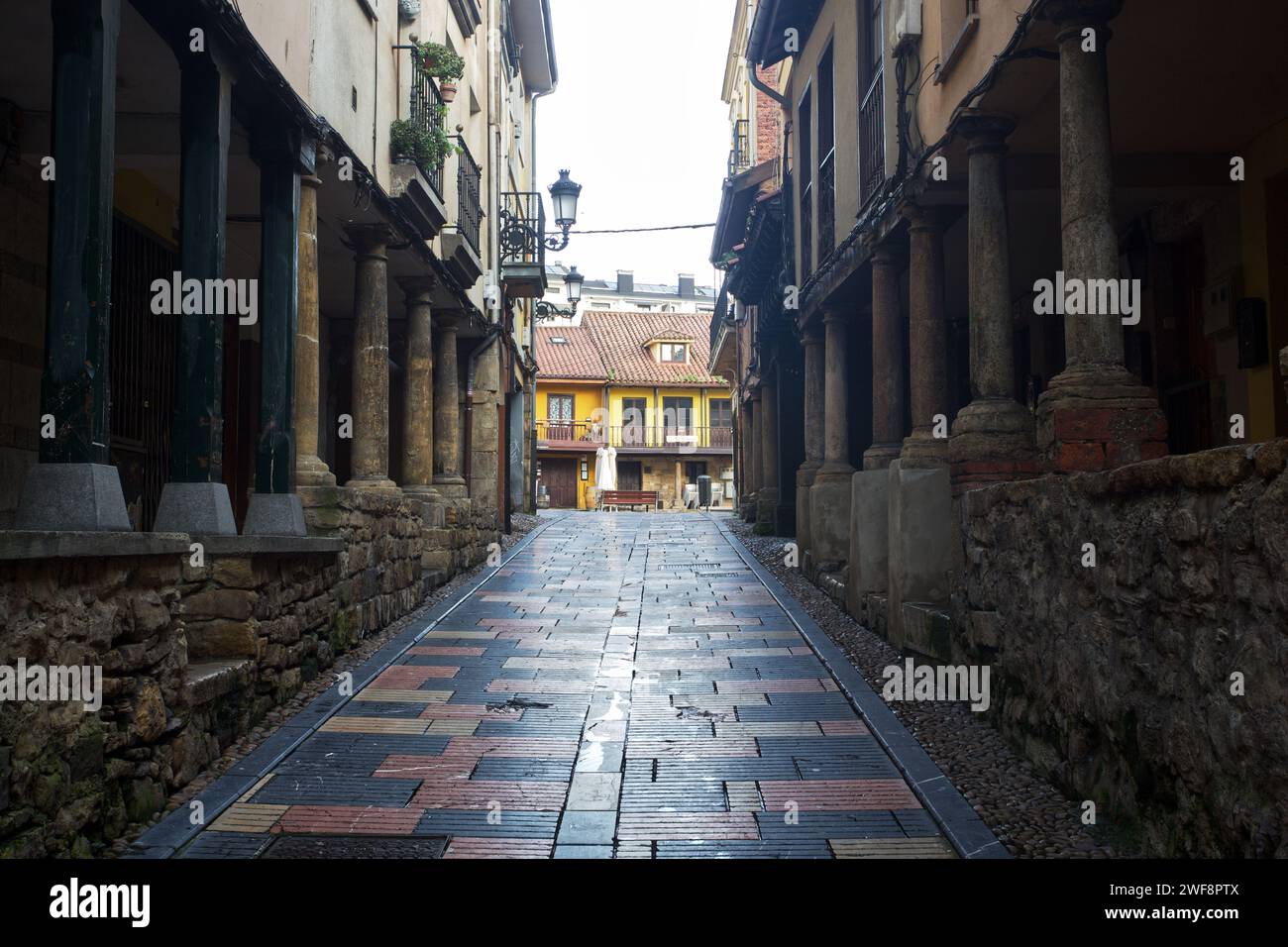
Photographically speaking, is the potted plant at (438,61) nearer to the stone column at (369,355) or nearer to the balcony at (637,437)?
the stone column at (369,355)

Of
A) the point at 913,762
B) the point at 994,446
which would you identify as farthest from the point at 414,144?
the point at 913,762

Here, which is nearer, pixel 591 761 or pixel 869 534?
pixel 591 761

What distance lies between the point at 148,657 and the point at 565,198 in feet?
42.7

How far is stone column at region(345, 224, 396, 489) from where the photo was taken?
9352 mm

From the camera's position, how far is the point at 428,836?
13.5ft

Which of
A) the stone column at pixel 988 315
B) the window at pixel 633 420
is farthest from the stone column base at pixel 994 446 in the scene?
the window at pixel 633 420

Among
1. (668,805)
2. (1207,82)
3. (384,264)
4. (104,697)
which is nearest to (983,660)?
(668,805)

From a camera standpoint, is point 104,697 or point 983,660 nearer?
point 104,697

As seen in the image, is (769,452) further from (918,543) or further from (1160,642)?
(1160,642)

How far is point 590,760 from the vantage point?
201 inches

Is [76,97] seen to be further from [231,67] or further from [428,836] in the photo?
[428,836]

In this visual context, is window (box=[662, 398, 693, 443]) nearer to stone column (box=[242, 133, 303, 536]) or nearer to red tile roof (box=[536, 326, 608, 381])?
red tile roof (box=[536, 326, 608, 381])
